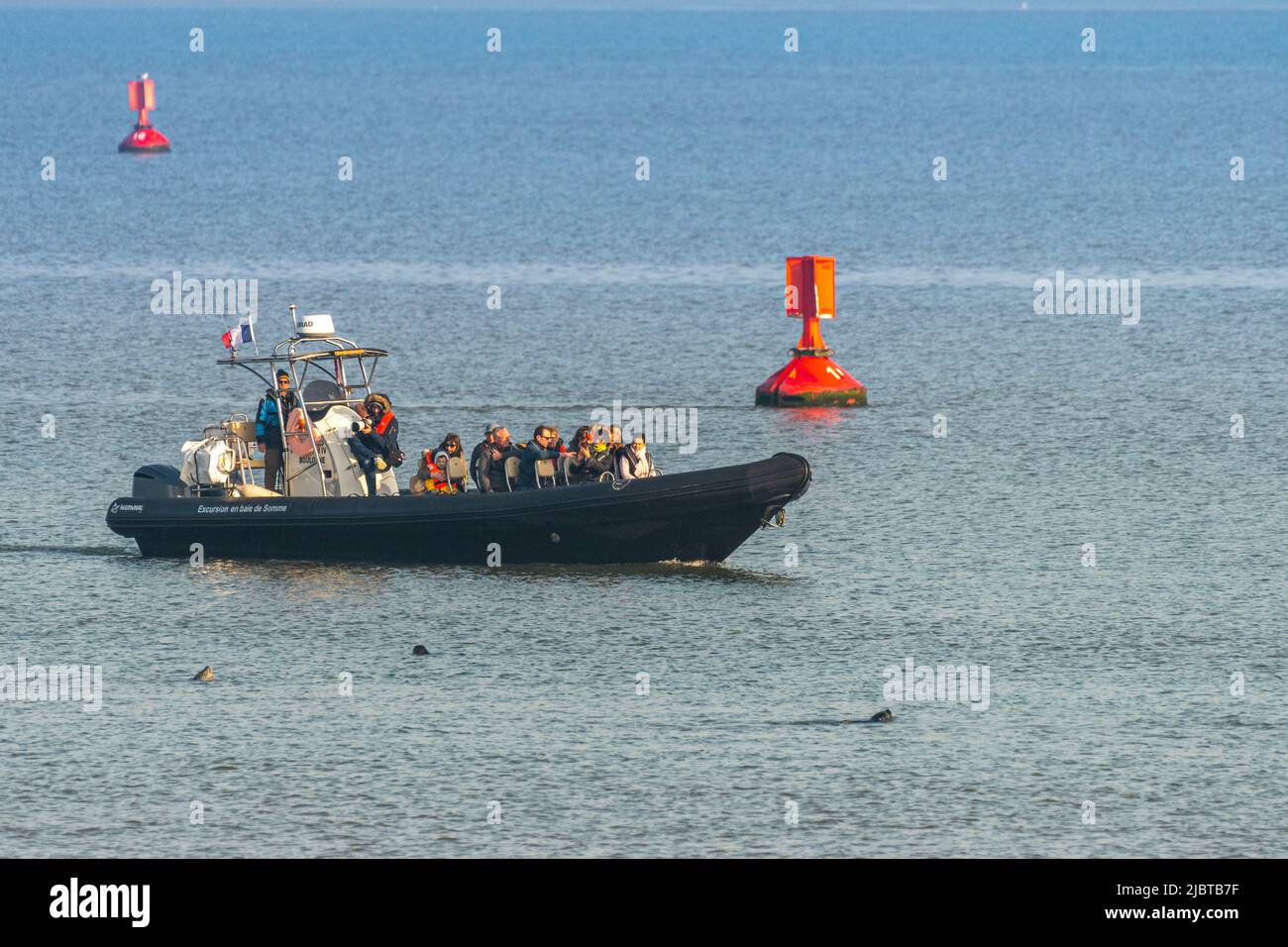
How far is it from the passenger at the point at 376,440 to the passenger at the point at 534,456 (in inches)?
55.6

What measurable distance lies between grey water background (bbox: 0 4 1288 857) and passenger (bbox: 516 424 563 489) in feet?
3.41

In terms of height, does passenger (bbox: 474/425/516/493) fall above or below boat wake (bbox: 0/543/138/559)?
above

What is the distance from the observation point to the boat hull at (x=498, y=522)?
2567 centimetres

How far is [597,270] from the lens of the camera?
66.7 metres

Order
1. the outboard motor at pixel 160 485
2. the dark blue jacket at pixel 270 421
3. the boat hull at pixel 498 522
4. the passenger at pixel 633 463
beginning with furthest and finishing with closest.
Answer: the outboard motor at pixel 160 485 < the dark blue jacket at pixel 270 421 < the passenger at pixel 633 463 < the boat hull at pixel 498 522

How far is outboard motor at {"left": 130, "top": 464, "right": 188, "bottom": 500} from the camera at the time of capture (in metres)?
27.7

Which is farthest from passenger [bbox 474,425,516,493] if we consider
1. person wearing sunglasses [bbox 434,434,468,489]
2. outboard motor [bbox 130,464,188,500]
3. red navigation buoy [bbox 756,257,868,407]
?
red navigation buoy [bbox 756,257,868,407]

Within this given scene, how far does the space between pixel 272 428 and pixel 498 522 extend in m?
3.21

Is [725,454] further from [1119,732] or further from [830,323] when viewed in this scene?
[830,323]

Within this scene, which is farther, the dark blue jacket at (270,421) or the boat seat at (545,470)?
the dark blue jacket at (270,421)

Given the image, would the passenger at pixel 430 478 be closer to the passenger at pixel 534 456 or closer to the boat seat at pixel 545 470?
the passenger at pixel 534 456

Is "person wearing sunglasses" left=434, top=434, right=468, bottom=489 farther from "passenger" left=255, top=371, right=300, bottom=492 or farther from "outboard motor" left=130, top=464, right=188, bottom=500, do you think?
"outboard motor" left=130, top=464, right=188, bottom=500

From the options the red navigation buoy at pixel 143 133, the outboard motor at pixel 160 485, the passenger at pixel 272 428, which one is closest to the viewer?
the passenger at pixel 272 428

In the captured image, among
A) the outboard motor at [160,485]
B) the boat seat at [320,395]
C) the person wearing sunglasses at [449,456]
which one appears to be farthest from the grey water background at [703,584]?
the boat seat at [320,395]
